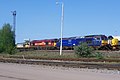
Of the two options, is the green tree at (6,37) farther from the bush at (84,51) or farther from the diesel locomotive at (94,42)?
the bush at (84,51)

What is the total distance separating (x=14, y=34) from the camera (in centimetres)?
7844

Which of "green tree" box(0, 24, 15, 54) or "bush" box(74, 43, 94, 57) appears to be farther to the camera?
"green tree" box(0, 24, 15, 54)

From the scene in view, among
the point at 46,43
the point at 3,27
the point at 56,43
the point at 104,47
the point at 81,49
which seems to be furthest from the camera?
the point at 3,27

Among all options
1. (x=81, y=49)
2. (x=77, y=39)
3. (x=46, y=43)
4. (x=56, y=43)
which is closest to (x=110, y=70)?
(x=81, y=49)

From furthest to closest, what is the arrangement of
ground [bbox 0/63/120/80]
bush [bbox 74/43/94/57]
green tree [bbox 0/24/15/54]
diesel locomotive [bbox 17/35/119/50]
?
green tree [bbox 0/24/15/54] < diesel locomotive [bbox 17/35/119/50] < bush [bbox 74/43/94/57] < ground [bbox 0/63/120/80]

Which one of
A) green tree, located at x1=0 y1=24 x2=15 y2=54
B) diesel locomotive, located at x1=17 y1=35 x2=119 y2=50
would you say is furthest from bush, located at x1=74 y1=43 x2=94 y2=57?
green tree, located at x1=0 y1=24 x2=15 y2=54

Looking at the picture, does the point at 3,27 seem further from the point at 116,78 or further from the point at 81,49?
the point at 116,78

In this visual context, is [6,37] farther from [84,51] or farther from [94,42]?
[84,51]

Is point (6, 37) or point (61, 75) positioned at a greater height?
point (6, 37)

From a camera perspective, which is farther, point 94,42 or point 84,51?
point 94,42

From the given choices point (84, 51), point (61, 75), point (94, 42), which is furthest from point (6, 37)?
point (61, 75)

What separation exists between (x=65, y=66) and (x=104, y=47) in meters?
29.4

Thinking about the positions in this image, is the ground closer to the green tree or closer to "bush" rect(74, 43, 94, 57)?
"bush" rect(74, 43, 94, 57)

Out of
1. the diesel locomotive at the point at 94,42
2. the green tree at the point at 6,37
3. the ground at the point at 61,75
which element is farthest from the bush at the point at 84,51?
the green tree at the point at 6,37
